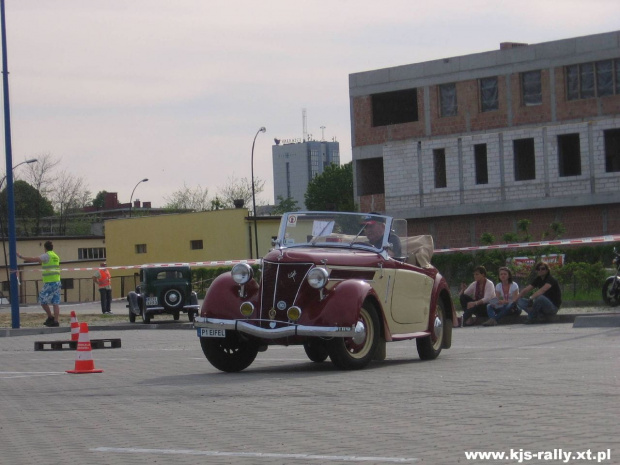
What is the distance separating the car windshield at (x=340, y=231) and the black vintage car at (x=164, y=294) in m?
15.9

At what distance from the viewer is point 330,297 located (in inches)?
502

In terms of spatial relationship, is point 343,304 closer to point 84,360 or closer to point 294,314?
point 294,314

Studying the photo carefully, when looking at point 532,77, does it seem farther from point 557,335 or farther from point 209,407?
point 209,407

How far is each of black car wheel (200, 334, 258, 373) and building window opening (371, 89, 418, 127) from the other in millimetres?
51402

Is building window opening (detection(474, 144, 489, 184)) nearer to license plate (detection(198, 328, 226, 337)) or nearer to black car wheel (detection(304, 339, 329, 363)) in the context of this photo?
black car wheel (detection(304, 339, 329, 363))

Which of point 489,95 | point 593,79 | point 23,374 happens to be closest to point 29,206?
point 489,95

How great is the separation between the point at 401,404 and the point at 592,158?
156 ft

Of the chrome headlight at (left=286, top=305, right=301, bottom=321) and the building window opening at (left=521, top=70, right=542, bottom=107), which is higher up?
the building window opening at (left=521, top=70, right=542, bottom=107)

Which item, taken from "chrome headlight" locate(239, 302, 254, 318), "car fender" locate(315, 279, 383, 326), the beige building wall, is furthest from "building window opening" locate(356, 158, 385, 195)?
"car fender" locate(315, 279, 383, 326)

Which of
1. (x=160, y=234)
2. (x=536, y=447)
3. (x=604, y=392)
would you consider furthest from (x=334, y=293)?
(x=160, y=234)

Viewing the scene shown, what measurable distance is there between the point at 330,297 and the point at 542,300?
11.1 meters

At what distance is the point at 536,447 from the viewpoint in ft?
22.2

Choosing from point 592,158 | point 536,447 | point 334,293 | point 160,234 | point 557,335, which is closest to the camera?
point 536,447

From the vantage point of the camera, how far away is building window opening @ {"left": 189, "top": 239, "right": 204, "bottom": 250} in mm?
67000
